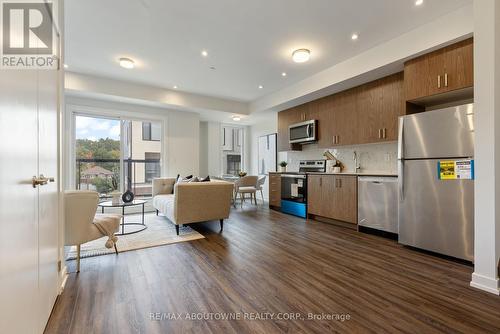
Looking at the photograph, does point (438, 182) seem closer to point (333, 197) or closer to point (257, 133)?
point (333, 197)

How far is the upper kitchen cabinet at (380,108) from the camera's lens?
11.3ft

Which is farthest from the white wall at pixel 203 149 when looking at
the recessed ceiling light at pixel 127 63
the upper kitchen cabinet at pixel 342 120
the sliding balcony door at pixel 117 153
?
the upper kitchen cabinet at pixel 342 120

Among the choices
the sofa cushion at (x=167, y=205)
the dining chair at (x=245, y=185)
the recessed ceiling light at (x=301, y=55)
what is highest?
the recessed ceiling light at (x=301, y=55)

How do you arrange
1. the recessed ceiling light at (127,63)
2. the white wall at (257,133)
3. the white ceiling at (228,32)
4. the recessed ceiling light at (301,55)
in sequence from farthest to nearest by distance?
the white wall at (257,133), the recessed ceiling light at (127,63), the recessed ceiling light at (301,55), the white ceiling at (228,32)

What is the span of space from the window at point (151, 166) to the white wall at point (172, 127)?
0.17m

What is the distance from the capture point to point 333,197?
4.12 m

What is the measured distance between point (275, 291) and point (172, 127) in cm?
500

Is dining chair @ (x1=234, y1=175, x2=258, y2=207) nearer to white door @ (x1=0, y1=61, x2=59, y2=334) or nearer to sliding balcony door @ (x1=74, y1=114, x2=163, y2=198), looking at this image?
sliding balcony door @ (x1=74, y1=114, x2=163, y2=198)

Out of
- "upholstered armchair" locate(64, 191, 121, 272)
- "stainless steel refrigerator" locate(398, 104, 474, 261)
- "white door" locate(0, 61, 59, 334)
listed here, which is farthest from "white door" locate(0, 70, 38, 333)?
"stainless steel refrigerator" locate(398, 104, 474, 261)

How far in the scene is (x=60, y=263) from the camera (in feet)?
6.60

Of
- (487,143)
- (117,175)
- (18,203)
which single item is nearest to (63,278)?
(18,203)

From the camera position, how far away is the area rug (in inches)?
113

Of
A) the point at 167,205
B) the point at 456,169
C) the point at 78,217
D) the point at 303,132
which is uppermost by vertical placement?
the point at 303,132

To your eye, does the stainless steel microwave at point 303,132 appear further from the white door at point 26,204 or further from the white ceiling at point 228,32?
the white door at point 26,204
